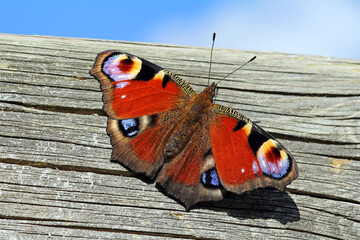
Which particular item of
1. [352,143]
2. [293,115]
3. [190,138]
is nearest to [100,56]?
[190,138]

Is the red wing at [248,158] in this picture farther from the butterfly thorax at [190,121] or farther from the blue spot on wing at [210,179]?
the butterfly thorax at [190,121]

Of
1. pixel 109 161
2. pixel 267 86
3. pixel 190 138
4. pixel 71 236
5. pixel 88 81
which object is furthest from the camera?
pixel 267 86

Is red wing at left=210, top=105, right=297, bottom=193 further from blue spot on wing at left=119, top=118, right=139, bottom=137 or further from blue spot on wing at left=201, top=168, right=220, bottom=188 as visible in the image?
blue spot on wing at left=119, top=118, right=139, bottom=137

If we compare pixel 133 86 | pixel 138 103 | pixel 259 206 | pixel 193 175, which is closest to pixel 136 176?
pixel 193 175

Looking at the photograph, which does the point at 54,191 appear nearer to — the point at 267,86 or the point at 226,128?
the point at 226,128

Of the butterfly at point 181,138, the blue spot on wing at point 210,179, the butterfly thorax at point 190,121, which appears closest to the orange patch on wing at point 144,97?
the butterfly at point 181,138
